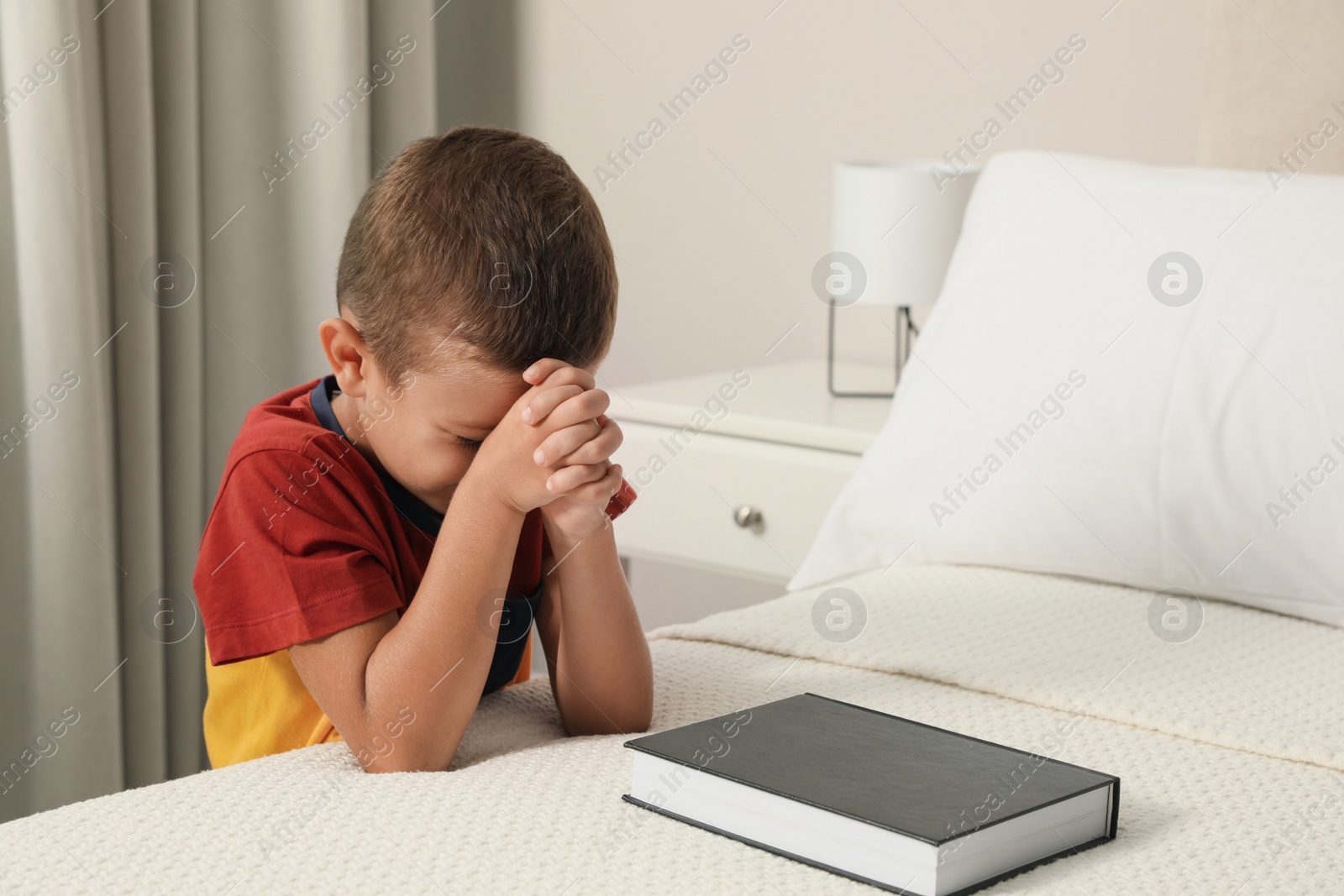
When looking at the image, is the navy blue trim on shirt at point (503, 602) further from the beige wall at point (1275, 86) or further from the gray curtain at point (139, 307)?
the beige wall at point (1275, 86)

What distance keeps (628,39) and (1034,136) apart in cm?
69

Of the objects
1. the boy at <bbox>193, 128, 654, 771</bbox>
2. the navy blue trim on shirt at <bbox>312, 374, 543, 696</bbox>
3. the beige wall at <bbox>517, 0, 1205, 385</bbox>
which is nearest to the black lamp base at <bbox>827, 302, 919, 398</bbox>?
the beige wall at <bbox>517, 0, 1205, 385</bbox>

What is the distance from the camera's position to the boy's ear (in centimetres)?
78

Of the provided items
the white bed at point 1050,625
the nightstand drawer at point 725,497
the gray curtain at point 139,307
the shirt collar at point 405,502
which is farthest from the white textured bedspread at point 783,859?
the gray curtain at point 139,307

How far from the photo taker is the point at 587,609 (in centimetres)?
85

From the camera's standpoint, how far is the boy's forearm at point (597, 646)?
81cm

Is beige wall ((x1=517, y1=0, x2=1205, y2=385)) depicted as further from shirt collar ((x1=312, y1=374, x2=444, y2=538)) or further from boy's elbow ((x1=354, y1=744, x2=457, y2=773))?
boy's elbow ((x1=354, y1=744, x2=457, y2=773))

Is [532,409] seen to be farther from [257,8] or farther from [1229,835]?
[257,8]

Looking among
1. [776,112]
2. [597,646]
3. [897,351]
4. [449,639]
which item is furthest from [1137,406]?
[776,112]

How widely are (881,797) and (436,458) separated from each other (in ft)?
1.13

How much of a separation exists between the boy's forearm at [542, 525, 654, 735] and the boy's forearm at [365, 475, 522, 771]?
8 cm

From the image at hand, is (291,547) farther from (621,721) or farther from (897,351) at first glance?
(897,351)

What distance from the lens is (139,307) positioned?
1.63m

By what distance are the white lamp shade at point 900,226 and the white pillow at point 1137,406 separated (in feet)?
1.32
